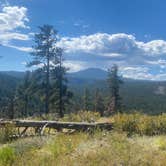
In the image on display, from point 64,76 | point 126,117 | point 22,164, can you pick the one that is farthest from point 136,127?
point 64,76

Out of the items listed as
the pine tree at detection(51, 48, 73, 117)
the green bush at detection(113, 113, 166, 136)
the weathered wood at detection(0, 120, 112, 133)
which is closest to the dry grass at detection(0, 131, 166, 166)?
the green bush at detection(113, 113, 166, 136)

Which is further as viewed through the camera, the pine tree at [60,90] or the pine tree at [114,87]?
the pine tree at [114,87]

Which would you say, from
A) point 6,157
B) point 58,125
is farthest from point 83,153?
point 58,125

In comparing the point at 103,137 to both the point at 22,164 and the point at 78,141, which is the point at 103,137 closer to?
the point at 78,141

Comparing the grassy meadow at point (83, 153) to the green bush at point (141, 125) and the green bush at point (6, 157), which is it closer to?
the green bush at point (6, 157)

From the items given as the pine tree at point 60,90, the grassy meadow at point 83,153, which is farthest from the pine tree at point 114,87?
the grassy meadow at point 83,153

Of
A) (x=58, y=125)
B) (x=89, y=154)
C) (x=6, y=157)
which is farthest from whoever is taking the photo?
(x=58, y=125)

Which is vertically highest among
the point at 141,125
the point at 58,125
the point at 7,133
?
the point at 141,125

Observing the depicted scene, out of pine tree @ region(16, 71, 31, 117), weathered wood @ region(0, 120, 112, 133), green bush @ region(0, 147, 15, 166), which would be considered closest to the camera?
green bush @ region(0, 147, 15, 166)

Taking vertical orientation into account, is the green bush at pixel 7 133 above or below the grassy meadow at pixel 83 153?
below

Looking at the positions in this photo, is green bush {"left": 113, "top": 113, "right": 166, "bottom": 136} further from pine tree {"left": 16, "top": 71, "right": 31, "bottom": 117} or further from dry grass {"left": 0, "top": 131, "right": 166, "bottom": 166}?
pine tree {"left": 16, "top": 71, "right": 31, "bottom": 117}

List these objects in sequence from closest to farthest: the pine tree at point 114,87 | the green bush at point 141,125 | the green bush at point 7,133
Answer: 1. the green bush at point 7,133
2. the green bush at point 141,125
3. the pine tree at point 114,87

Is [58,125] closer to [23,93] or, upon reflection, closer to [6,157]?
[6,157]

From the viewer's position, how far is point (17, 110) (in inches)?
3127
